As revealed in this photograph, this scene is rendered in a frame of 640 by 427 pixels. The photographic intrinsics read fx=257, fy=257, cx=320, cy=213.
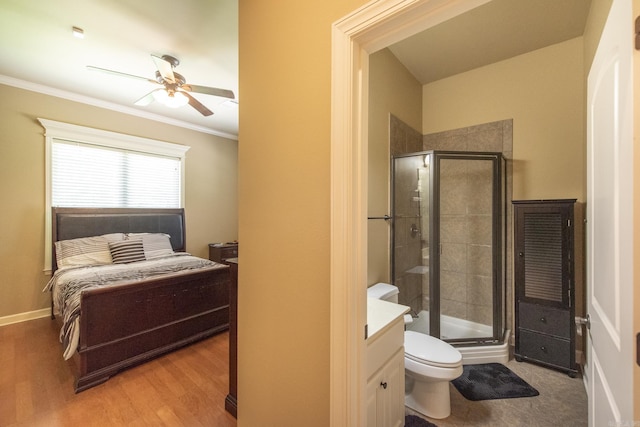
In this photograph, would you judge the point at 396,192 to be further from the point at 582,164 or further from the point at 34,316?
the point at 34,316

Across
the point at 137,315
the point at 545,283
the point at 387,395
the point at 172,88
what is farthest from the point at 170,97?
the point at 545,283

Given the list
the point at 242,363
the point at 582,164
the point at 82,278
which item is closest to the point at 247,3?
the point at 242,363

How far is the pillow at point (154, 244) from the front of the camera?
357 centimetres

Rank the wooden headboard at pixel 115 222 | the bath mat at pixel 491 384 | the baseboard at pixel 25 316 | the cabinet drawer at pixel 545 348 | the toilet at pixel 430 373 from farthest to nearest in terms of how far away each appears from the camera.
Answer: the wooden headboard at pixel 115 222, the baseboard at pixel 25 316, the cabinet drawer at pixel 545 348, the bath mat at pixel 491 384, the toilet at pixel 430 373

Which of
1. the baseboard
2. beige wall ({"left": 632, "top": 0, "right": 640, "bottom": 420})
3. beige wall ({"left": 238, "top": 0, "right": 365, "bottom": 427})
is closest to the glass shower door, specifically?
beige wall ({"left": 238, "top": 0, "right": 365, "bottom": 427})

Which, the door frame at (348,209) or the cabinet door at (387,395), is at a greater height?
the door frame at (348,209)

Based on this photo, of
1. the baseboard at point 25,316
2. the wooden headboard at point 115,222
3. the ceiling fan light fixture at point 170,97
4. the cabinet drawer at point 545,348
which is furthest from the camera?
the wooden headboard at point 115,222

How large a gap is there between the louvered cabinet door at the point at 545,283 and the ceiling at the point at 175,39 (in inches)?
59.5

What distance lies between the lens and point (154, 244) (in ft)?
12.1

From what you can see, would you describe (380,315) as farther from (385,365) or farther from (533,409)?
(533,409)

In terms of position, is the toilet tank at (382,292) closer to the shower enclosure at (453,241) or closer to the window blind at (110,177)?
the shower enclosure at (453,241)

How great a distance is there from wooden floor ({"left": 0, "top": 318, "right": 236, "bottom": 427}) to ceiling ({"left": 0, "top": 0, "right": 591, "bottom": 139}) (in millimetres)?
2869

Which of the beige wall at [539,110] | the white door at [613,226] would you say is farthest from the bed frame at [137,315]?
the beige wall at [539,110]

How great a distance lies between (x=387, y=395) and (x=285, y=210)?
107 centimetres
